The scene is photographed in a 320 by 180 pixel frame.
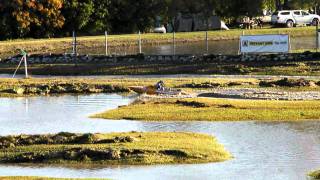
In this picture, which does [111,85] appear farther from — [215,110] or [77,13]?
[77,13]

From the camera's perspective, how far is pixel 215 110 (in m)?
32.7

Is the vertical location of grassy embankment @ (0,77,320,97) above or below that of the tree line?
below

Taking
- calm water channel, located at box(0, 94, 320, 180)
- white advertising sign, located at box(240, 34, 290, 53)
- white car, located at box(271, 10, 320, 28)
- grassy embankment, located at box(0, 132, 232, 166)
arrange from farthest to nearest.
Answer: white car, located at box(271, 10, 320, 28) → white advertising sign, located at box(240, 34, 290, 53) → grassy embankment, located at box(0, 132, 232, 166) → calm water channel, located at box(0, 94, 320, 180)

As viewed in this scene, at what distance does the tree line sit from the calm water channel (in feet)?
121

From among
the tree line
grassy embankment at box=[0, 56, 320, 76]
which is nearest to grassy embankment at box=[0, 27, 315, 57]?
the tree line

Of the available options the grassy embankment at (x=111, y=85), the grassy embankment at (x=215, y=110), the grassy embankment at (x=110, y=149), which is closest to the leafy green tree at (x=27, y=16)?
the grassy embankment at (x=111, y=85)

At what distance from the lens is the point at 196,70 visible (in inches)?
1935

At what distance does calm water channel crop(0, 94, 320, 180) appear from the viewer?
21562mm

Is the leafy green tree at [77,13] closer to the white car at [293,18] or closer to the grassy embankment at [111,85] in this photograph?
the white car at [293,18]

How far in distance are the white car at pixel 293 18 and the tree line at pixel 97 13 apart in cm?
198

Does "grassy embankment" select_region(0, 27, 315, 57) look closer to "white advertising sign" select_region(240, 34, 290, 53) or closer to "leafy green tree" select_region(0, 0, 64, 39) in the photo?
"leafy green tree" select_region(0, 0, 64, 39)

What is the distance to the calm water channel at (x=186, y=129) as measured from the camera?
70.7 ft

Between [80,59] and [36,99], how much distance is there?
53.3ft

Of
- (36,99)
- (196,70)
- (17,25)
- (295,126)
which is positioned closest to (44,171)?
(295,126)
